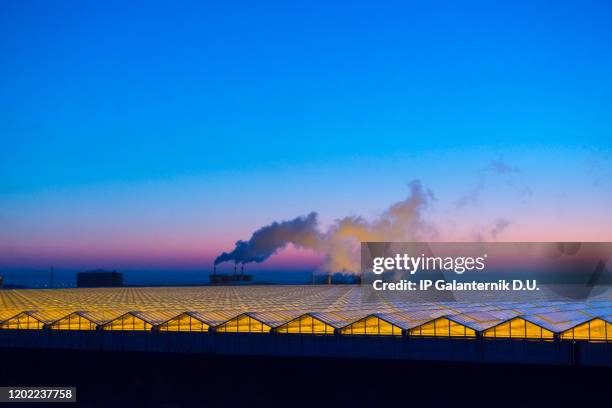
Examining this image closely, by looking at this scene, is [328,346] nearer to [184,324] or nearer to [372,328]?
[372,328]

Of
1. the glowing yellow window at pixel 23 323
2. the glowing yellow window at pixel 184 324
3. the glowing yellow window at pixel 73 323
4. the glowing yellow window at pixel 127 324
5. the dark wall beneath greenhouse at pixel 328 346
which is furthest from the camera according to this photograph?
the glowing yellow window at pixel 23 323

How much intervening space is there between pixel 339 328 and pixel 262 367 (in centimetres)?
462

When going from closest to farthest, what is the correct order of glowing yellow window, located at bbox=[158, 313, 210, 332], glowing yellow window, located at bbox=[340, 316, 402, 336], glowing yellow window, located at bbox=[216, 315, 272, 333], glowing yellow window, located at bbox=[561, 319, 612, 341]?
glowing yellow window, located at bbox=[561, 319, 612, 341] → glowing yellow window, located at bbox=[340, 316, 402, 336] → glowing yellow window, located at bbox=[216, 315, 272, 333] → glowing yellow window, located at bbox=[158, 313, 210, 332]

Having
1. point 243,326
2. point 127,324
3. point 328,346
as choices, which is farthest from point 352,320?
point 127,324

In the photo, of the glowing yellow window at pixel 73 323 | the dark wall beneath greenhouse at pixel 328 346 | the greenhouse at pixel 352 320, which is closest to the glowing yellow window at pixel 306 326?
the greenhouse at pixel 352 320

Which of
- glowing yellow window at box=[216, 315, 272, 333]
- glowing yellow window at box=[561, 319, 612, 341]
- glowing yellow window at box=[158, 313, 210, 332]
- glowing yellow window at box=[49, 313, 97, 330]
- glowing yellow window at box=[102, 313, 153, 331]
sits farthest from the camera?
glowing yellow window at box=[49, 313, 97, 330]

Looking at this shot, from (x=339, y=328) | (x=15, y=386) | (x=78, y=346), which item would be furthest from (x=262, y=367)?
(x=15, y=386)

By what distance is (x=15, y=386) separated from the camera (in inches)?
A: 1558

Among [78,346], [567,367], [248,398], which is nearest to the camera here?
[567,367]

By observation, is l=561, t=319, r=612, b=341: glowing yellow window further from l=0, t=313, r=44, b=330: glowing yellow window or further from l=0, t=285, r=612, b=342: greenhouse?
l=0, t=313, r=44, b=330: glowing yellow window

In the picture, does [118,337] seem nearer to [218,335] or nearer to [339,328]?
[218,335]

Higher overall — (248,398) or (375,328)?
(375,328)

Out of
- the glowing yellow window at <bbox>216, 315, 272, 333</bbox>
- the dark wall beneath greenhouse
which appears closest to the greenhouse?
the glowing yellow window at <bbox>216, 315, 272, 333</bbox>

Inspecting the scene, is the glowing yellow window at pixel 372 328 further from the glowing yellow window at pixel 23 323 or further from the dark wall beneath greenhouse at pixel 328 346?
the glowing yellow window at pixel 23 323
